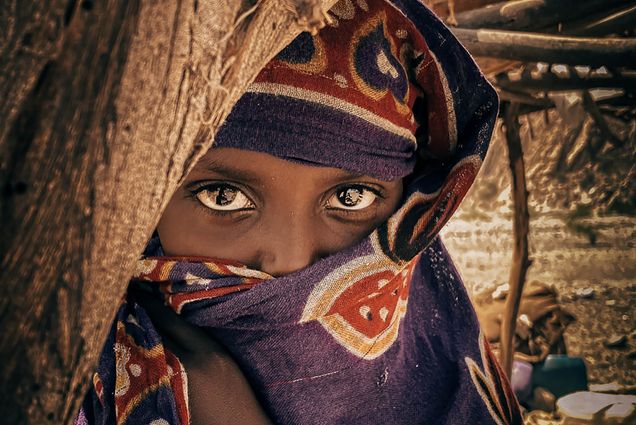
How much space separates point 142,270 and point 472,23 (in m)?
1.74

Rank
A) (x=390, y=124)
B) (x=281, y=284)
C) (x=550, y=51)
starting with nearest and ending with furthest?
(x=281, y=284) < (x=390, y=124) < (x=550, y=51)

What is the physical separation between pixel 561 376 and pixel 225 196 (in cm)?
386

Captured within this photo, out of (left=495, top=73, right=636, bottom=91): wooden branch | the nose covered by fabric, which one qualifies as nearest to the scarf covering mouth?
the nose covered by fabric

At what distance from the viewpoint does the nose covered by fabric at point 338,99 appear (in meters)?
1.04

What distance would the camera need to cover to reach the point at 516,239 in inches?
154

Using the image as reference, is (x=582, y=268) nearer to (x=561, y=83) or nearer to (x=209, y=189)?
(x=561, y=83)

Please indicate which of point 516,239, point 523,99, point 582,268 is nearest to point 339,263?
point 523,99

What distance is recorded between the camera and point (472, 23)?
225cm

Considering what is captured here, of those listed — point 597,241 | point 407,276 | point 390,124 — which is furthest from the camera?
point 597,241

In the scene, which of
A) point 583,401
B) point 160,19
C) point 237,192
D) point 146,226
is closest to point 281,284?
point 237,192

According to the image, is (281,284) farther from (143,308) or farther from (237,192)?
(143,308)

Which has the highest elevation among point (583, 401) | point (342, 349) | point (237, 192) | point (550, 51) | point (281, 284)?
point (550, 51)

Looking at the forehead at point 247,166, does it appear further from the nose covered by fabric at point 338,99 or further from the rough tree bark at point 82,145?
the rough tree bark at point 82,145

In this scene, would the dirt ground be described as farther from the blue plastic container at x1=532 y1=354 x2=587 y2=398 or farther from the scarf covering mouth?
the scarf covering mouth
